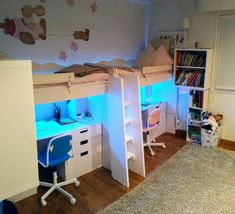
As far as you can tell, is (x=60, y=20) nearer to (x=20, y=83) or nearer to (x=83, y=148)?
(x=83, y=148)

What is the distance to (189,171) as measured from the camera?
3154 millimetres

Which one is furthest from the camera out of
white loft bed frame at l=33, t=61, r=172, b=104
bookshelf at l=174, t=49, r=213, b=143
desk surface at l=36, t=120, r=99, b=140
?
bookshelf at l=174, t=49, r=213, b=143

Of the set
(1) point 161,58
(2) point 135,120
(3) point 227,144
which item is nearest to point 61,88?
(2) point 135,120

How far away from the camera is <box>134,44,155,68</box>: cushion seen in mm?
4078

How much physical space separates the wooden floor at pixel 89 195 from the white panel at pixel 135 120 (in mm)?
165

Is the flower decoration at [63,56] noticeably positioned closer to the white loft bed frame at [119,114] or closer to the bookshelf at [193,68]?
the white loft bed frame at [119,114]

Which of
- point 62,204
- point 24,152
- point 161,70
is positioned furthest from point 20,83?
point 161,70

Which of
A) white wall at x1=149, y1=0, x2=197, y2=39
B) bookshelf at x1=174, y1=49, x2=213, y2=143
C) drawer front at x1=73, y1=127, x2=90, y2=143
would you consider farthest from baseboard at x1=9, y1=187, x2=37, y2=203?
white wall at x1=149, y1=0, x2=197, y2=39

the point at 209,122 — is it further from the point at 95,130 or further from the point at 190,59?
the point at 95,130

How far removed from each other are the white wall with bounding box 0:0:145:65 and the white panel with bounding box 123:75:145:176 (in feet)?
3.31

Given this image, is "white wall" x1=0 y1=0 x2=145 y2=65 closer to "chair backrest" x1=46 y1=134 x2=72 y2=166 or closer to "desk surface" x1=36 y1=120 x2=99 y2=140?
"desk surface" x1=36 y1=120 x2=99 y2=140

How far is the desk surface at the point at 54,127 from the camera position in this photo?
108 inches

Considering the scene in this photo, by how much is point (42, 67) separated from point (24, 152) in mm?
1840

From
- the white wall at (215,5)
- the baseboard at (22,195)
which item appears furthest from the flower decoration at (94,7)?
the baseboard at (22,195)
